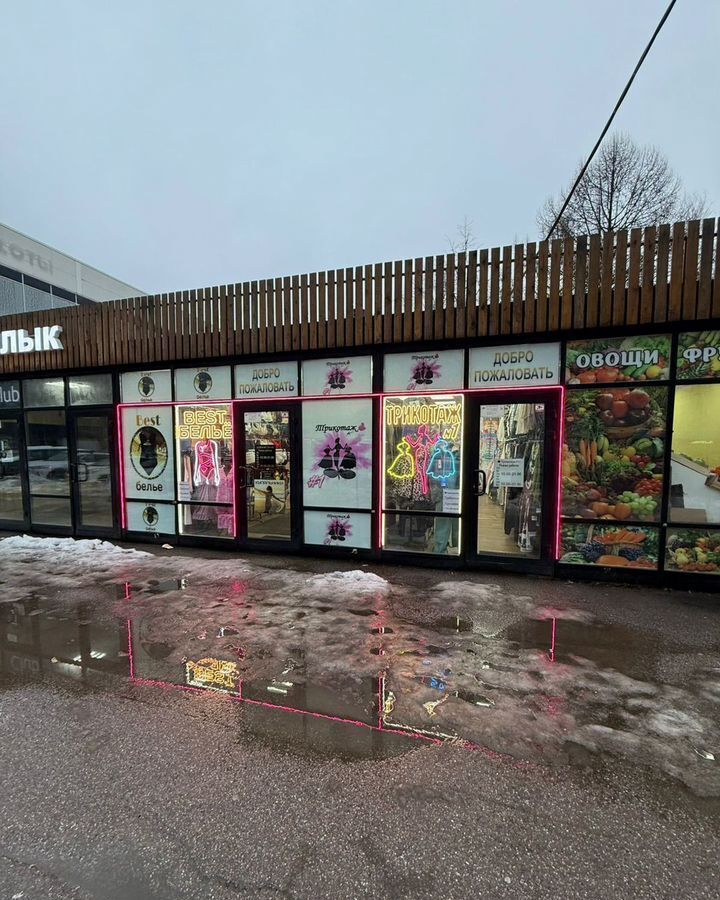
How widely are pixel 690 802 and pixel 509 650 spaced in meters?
1.73

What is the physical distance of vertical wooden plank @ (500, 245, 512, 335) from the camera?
612 centimetres

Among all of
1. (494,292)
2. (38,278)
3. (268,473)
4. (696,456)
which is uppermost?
(38,278)

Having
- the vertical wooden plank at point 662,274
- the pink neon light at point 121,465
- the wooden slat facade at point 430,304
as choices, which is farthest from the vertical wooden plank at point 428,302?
the pink neon light at point 121,465

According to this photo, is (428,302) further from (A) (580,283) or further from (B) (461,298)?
(A) (580,283)

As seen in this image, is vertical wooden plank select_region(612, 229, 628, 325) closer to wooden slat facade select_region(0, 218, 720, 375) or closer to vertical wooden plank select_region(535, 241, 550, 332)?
wooden slat facade select_region(0, 218, 720, 375)

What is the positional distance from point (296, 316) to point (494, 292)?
294cm

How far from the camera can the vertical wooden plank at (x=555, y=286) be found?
5910 millimetres

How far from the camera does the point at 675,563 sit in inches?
228

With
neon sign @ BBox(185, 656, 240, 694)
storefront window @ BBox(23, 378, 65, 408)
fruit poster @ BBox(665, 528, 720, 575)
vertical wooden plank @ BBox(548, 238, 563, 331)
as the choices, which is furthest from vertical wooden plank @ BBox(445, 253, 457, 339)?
storefront window @ BBox(23, 378, 65, 408)

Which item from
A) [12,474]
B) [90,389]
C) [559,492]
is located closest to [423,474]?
[559,492]

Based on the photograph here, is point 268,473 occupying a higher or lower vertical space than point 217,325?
lower

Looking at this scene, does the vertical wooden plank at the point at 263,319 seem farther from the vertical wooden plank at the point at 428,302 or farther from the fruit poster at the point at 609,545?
the fruit poster at the point at 609,545

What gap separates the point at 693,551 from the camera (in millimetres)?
5730

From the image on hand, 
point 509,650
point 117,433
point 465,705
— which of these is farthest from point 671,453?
point 117,433
